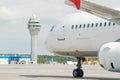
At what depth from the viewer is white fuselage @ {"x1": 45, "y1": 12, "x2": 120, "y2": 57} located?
963 inches

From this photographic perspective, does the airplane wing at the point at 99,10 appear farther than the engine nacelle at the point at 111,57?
No

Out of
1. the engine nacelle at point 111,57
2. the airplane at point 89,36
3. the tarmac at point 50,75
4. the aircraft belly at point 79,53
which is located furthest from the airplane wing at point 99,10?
the tarmac at point 50,75

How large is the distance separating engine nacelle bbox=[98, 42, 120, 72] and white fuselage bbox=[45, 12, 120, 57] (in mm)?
2288

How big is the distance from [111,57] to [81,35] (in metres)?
5.62

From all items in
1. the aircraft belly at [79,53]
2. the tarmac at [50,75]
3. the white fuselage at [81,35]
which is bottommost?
the tarmac at [50,75]

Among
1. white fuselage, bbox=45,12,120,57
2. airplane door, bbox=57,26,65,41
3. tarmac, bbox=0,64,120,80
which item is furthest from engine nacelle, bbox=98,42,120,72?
airplane door, bbox=57,26,65,41

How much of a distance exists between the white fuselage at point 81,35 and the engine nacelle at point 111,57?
7.51 feet

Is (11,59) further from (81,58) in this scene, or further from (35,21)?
(81,58)

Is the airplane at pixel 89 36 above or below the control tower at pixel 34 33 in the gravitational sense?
below

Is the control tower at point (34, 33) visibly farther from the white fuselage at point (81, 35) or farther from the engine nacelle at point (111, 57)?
the engine nacelle at point (111, 57)

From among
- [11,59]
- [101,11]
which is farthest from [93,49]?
[11,59]

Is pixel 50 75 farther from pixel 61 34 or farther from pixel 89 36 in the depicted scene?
pixel 89 36

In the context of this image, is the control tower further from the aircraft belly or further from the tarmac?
the aircraft belly

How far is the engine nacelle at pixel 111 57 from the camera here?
2075cm
